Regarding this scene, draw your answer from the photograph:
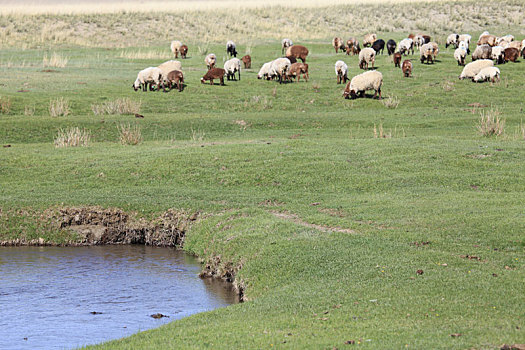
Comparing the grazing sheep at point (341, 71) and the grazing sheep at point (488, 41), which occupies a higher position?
the grazing sheep at point (488, 41)

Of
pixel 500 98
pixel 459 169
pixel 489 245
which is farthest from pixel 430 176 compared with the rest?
pixel 500 98

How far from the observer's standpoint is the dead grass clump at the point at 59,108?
106ft

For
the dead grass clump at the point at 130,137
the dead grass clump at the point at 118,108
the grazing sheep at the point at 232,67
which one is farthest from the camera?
the grazing sheep at the point at 232,67


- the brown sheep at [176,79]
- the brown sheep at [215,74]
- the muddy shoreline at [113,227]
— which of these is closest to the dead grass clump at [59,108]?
the brown sheep at [176,79]

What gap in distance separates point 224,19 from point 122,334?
70158mm

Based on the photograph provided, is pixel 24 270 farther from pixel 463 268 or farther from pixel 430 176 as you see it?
pixel 430 176

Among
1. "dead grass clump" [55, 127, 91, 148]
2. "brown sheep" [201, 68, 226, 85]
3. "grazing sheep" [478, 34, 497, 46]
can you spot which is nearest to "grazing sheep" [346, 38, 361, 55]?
"grazing sheep" [478, 34, 497, 46]

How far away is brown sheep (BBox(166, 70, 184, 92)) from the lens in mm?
39688

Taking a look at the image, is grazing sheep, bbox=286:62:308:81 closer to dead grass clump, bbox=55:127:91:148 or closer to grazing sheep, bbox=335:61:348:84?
grazing sheep, bbox=335:61:348:84

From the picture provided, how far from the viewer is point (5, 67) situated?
46812 millimetres

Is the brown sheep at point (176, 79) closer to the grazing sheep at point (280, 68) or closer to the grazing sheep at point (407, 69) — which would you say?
the grazing sheep at point (280, 68)

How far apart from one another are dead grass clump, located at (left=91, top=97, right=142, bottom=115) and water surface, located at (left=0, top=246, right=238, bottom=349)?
16.8 metres

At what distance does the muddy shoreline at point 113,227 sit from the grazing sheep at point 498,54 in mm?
36622

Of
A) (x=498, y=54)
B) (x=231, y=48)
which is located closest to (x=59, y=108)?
(x=231, y=48)
